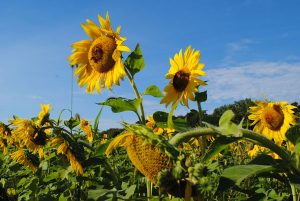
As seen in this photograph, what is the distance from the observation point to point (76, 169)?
2912 mm

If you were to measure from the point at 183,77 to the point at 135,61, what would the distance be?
0.46 meters

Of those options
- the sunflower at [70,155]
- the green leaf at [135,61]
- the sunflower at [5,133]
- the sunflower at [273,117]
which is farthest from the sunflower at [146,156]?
the sunflower at [5,133]

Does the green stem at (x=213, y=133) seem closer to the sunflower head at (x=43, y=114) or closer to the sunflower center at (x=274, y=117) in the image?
the sunflower center at (x=274, y=117)

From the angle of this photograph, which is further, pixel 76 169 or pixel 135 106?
pixel 76 169

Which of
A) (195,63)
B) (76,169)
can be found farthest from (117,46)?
(76,169)

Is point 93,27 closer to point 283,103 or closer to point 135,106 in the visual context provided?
point 135,106

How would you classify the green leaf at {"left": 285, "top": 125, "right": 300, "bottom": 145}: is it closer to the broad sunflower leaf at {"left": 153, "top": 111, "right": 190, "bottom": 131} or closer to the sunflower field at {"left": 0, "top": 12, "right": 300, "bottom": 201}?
the sunflower field at {"left": 0, "top": 12, "right": 300, "bottom": 201}

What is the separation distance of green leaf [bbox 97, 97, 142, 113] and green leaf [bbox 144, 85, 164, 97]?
0.30 ft

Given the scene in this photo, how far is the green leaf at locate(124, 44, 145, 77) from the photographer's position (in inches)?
89.0

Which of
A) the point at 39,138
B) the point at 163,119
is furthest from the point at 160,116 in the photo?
the point at 39,138

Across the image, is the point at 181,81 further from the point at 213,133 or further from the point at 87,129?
the point at 87,129

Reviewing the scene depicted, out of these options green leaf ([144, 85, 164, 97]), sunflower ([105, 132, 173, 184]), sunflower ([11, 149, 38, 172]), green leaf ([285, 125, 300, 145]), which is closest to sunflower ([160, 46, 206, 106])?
green leaf ([144, 85, 164, 97])

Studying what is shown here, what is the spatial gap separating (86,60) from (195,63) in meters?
0.80

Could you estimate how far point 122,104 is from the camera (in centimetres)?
207
